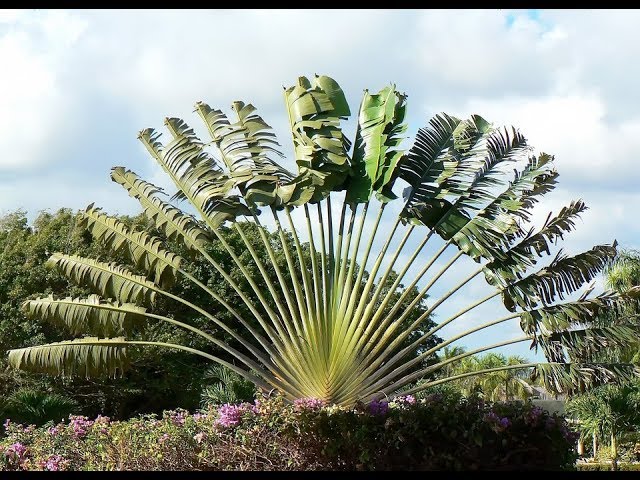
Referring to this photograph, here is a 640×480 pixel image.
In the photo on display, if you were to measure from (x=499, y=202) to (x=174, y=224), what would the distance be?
5079 millimetres

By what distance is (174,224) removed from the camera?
42.9ft

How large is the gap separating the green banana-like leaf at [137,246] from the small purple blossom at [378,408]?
4.28 metres

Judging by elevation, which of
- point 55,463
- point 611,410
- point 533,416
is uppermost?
point 611,410

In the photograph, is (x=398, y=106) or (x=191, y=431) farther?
(x=398, y=106)

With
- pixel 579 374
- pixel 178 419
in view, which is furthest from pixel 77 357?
pixel 579 374

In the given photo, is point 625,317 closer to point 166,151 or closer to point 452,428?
point 452,428

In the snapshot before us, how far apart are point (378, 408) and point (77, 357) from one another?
4.98 metres

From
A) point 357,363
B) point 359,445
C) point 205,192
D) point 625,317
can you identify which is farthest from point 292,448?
point 625,317

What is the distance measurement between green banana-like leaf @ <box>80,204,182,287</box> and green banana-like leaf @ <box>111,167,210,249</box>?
30cm

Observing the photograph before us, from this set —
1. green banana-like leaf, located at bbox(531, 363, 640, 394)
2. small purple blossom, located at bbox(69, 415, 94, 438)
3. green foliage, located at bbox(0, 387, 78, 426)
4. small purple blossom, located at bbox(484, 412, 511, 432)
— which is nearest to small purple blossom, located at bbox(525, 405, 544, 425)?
small purple blossom, located at bbox(484, 412, 511, 432)

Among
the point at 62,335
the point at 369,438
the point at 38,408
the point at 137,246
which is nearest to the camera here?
the point at 369,438

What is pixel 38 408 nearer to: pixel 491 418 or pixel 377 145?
pixel 377 145

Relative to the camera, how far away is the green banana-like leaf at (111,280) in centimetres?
1282

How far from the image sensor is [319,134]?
40.1 ft
